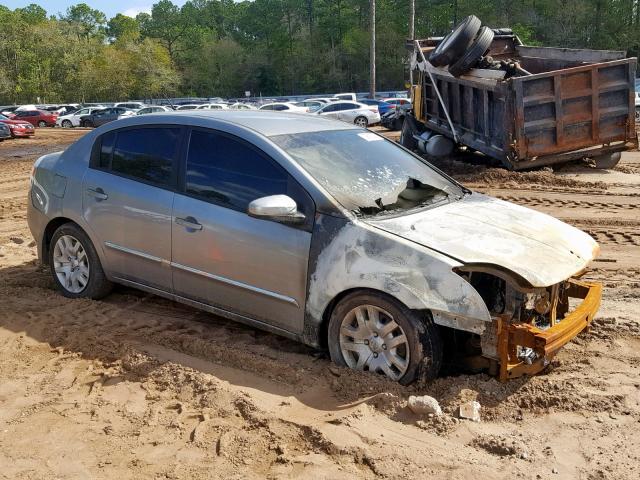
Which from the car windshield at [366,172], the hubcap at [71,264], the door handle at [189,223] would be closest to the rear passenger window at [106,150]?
the hubcap at [71,264]

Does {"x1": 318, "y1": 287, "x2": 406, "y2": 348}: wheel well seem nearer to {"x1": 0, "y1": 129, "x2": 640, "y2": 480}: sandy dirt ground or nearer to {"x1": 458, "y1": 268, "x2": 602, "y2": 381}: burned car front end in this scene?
{"x1": 0, "y1": 129, "x2": 640, "y2": 480}: sandy dirt ground

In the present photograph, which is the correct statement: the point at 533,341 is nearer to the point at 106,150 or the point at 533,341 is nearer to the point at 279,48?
the point at 106,150

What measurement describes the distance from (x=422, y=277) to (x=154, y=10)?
391 ft

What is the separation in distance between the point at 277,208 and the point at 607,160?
11.0 meters

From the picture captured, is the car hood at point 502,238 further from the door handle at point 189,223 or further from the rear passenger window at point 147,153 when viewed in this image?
the rear passenger window at point 147,153

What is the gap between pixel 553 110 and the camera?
39.3 feet

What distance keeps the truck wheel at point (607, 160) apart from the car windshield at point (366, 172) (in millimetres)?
9235

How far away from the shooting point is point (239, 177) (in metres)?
4.70

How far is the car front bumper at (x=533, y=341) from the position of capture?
3.76 meters

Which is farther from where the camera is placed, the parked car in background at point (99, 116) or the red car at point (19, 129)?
the parked car in background at point (99, 116)

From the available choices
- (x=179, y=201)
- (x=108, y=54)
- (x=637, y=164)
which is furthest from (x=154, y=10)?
(x=179, y=201)

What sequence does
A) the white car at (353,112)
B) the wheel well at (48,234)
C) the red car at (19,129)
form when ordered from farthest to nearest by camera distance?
the white car at (353,112)
the red car at (19,129)
the wheel well at (48,234)

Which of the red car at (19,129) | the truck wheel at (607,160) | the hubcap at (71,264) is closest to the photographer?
the hubcap at (71,264)

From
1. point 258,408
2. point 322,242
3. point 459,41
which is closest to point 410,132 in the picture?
point 459,41
